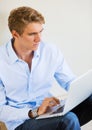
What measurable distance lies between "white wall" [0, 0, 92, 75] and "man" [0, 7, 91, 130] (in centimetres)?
16

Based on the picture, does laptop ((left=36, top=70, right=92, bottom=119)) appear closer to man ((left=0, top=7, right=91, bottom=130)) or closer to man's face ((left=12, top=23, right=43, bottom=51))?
man ((left=0, top=7, right=91, bottom=130))

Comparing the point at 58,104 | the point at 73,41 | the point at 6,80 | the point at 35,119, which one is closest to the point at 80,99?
the point at 58,104

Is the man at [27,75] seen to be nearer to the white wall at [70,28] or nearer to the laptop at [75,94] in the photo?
the laptop at [75,94]

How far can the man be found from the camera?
1390 millimetres

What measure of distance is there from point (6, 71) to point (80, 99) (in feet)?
1.38

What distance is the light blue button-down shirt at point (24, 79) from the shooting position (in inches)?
55.8

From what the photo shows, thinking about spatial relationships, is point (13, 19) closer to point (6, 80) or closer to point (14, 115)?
point (6, 80)

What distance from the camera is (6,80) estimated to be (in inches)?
56.8

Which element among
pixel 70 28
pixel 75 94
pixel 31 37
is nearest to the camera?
pixel 75 94

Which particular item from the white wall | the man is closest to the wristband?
the man

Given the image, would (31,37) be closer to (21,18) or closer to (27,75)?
(21,18)

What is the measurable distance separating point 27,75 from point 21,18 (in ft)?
1.02

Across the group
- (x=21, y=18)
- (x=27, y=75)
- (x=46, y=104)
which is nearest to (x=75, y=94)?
(x=46, y=104)

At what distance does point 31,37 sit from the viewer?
1.43m
